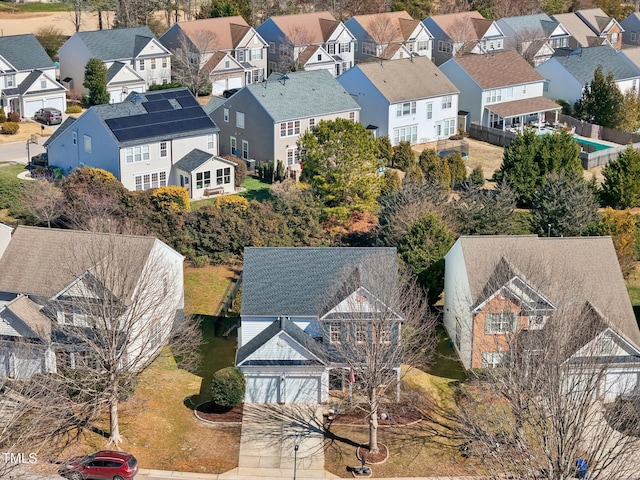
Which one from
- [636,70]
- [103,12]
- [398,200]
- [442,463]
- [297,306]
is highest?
[103,12]

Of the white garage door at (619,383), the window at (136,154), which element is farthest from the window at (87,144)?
the white garage door at (619,383)

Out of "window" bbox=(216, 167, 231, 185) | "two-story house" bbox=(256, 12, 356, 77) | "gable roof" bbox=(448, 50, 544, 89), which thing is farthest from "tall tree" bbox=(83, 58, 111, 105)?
"gable roof" bbox=(448, 50, 544, 89)

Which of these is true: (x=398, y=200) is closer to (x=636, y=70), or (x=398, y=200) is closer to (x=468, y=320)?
(x=468, y=320)

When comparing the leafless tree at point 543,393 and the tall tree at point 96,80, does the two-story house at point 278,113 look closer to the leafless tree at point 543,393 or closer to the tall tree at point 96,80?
the tall tree at point 96,80

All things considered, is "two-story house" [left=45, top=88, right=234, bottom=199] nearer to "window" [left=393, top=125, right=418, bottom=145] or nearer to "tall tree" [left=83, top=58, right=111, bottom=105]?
"tall tree" [left=83, top=58, right=111, bottom=105]

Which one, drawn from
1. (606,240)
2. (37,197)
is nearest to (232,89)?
(37,197)

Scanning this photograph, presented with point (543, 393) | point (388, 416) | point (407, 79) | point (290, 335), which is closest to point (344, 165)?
point (407, 79)

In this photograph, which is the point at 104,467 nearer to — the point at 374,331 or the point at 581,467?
the point at 374,331
